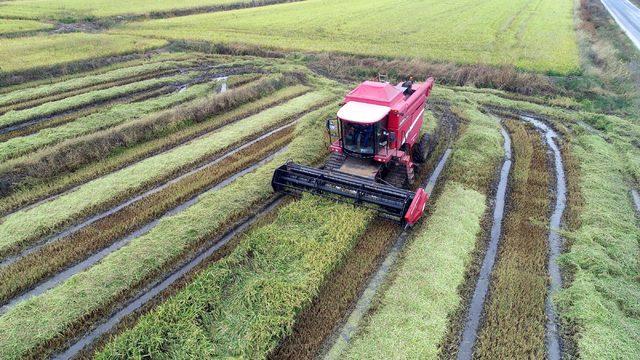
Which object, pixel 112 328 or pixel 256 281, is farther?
pixel 256 281

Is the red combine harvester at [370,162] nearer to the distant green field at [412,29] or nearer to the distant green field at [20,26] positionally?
the distant green field at [412,29]

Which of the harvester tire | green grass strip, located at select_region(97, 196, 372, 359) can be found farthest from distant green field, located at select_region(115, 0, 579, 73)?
green grass strip, located at select_region(97, 196, 372, 359)

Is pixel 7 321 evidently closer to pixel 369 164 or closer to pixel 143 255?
pixel 143 255

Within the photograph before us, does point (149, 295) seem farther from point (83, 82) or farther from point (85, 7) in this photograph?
point (85, 7)

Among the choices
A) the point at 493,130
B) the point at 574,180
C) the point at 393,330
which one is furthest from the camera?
the point at 493,130

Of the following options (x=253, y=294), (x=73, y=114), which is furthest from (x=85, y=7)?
(x=253, y=294)

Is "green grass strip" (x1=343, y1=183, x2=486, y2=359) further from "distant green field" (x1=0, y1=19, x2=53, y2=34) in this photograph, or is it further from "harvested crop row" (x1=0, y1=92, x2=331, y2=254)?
"distant green field" (x1=0, y1=19, x2=53, y2=34)

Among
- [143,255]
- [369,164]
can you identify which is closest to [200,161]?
[143,255]
